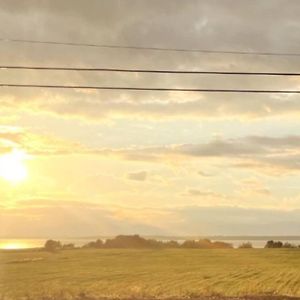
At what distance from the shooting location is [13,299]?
120 ft

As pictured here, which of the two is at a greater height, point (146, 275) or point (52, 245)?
point (52, 245)

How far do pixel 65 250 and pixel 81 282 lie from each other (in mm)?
52704

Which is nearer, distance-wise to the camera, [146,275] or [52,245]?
[146,275]

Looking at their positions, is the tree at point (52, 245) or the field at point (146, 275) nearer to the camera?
the field at point (146, 275)

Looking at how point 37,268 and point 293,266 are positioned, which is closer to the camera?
point 37,268

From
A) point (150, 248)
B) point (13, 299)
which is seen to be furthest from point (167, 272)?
point (150, 248)

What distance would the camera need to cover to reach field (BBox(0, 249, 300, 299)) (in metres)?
45.8

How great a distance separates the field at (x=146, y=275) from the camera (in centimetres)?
4581

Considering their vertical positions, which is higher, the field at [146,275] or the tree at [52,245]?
the tree at [52,245]

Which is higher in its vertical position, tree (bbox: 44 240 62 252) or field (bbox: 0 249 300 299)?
tree (bbox: 44 240 62 252)

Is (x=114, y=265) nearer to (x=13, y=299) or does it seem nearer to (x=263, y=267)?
(x=263, y=267)

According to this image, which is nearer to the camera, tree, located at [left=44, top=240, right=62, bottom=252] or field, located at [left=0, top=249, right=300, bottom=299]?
field, located at [left=0, top=249, right=300, bottom=299]

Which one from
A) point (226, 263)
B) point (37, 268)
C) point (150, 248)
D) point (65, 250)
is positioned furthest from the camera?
point (150, 248)

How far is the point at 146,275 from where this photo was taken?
66.2 metres
